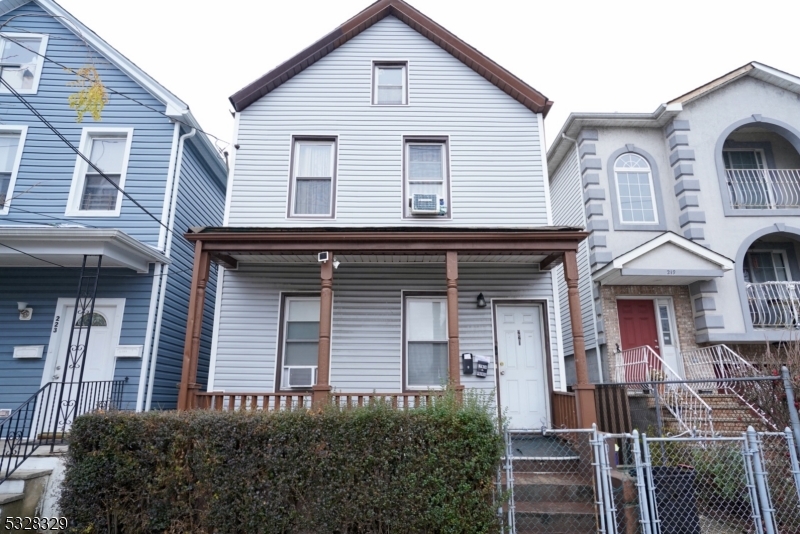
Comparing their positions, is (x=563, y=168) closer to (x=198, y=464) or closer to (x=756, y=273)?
(x=756, y=273)

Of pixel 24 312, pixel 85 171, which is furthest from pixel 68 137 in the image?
pixel 24 312

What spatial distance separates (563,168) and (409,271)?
18.7 feet

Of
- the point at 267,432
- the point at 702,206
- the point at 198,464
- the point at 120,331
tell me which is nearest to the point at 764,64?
the point at 702,206

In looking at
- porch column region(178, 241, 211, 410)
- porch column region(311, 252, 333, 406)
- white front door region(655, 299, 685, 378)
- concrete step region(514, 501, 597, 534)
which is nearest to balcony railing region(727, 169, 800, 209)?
white front door region(655, 299, 685, 378)

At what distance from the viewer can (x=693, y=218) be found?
9297 millimetres

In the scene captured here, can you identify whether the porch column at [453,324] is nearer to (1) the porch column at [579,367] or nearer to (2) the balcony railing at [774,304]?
(1) the porch column at [579,367]

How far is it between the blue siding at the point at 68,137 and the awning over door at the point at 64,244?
0.89 meters

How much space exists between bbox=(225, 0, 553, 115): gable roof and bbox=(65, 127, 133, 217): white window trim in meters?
2.30

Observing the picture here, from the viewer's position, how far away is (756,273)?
999 cm

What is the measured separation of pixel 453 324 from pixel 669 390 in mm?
3829

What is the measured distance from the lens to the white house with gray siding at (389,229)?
702 cm

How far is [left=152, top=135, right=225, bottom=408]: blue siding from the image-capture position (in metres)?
8.45

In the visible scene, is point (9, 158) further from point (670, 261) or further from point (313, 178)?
point (670, 261)

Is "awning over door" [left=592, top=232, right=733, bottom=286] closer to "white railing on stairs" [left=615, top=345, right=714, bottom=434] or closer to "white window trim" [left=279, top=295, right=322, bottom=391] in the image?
"white railing on stairs" [left=615, top=345, right=714, bottom=434]
